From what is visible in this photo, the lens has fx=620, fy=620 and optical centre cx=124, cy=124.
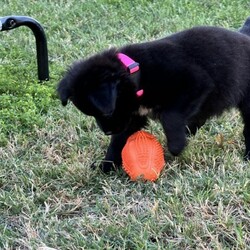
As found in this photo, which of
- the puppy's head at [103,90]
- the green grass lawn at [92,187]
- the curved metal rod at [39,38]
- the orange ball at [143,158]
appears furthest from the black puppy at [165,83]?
the curved metal rod at [39,38]

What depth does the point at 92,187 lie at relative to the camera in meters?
4.07

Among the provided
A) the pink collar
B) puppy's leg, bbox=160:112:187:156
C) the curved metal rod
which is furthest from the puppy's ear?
the curved metal rod

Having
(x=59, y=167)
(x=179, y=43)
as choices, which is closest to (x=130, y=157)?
(x=59, y=167)

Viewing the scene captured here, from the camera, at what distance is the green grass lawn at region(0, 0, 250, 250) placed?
3406mm

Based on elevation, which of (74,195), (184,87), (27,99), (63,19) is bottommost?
(63,19)

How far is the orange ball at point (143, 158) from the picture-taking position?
406 cm

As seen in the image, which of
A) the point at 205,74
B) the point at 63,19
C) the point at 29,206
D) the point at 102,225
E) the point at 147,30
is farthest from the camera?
the point at 63,19

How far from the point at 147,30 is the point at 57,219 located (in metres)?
3.94

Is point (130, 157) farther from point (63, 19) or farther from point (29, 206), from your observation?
point (63, 19)

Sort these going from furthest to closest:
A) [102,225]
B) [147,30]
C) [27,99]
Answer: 1. [147,30]
2. [27,99]
3. [102,225]

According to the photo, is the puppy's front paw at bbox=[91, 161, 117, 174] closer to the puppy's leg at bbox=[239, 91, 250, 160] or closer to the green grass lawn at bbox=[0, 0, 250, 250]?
the green grass lawn at bbox=[0, 0, 250, 250]

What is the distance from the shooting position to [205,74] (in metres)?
4.09

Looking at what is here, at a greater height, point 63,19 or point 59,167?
point 59,167

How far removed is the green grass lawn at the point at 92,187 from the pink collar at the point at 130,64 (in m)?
0.58
